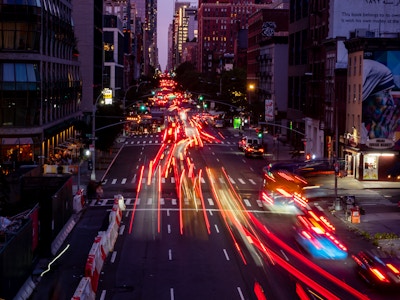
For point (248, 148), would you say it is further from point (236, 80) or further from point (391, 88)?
point (236, 80)

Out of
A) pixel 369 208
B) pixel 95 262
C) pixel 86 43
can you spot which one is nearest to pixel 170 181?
pixel 369 208

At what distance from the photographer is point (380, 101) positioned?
6462 centimetres

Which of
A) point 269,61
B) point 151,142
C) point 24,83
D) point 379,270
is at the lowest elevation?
point 379,270

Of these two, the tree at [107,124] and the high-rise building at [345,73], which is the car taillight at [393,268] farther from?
the tree at [107,124]

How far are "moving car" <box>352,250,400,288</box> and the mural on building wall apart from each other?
3549 cm

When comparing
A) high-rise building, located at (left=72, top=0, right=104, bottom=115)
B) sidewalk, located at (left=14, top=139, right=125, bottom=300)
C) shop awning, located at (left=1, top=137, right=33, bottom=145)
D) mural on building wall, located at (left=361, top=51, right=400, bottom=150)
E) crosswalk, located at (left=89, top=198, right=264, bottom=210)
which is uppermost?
high-rise building, located at (left=72, top=0, right=104, bottom=115)

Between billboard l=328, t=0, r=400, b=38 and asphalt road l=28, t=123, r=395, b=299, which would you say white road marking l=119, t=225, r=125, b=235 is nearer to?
asphalt road l=28, t=123, r=395, b=299

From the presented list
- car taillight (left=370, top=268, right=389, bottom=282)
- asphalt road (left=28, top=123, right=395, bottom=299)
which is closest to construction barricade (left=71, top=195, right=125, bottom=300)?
asphalt road (left=28, top=123, right=395, bottom=299)

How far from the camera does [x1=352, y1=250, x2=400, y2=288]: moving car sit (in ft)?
93.7

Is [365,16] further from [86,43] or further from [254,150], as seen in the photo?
[86,43]

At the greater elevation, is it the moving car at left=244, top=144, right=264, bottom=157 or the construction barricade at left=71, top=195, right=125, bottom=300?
the moving car at left=244, top=144, right=264, bottom=157

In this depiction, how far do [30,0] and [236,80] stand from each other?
97.3 m

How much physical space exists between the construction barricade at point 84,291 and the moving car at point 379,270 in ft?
37.7

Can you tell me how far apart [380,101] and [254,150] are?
2229 centimetres
